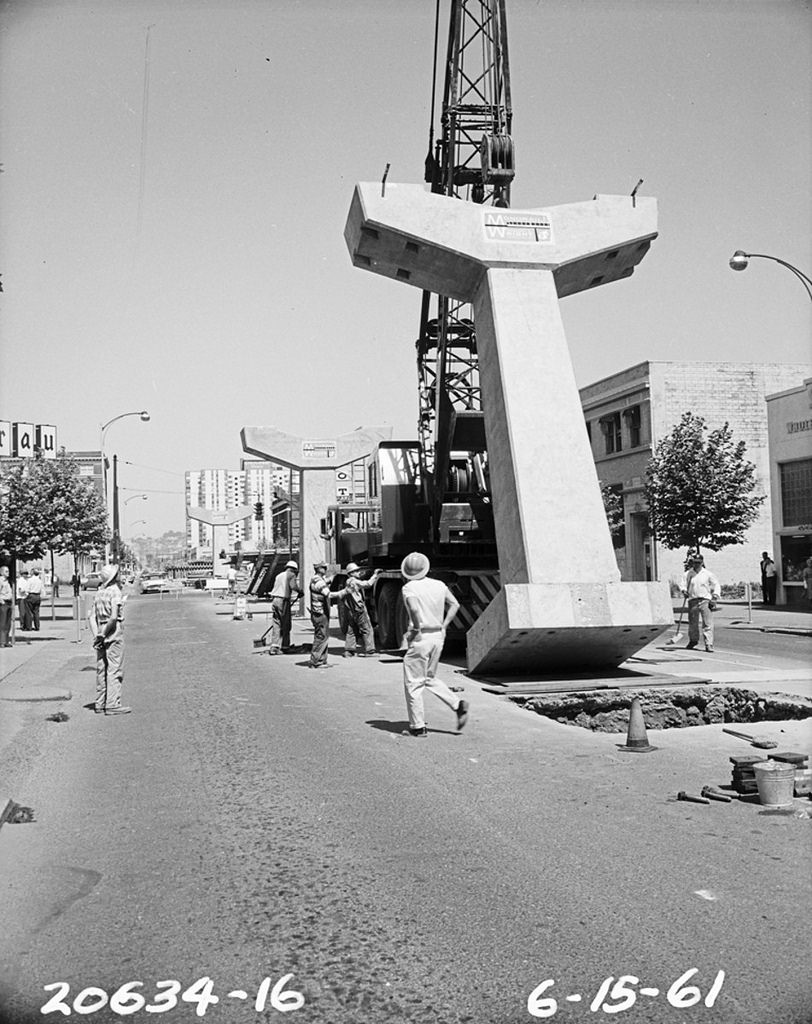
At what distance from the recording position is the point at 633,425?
48.5m

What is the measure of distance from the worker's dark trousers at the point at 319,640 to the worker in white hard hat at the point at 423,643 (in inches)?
257

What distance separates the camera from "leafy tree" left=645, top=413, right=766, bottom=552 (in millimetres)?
32156

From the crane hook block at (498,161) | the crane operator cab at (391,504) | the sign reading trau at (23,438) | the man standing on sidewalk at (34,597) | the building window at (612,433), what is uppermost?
the crane hook block at (498,161)

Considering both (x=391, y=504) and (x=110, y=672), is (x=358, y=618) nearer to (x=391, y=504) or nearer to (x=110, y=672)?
(x=391, y=504)

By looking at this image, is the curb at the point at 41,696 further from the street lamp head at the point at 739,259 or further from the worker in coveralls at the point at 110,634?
the street lamp head at the point at 739,259

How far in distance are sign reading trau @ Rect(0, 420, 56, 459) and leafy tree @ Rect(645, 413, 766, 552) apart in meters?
18.1

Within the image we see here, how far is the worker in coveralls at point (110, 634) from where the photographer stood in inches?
477

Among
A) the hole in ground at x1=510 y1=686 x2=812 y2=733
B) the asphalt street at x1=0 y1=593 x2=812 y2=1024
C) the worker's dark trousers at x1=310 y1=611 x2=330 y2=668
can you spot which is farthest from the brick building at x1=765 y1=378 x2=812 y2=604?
the asphalt street at x1=0 y1=593 x2=812 y2=1024

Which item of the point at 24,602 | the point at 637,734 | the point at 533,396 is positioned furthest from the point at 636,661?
the point at 24,602

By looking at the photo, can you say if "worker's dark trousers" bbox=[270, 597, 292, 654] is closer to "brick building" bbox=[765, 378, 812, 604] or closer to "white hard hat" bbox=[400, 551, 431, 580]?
"white hard hat" bbox=[400, 551, 431, 580]

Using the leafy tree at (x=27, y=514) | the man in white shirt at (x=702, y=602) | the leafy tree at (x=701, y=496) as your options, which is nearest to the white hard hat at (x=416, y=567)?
the man in white shirt at (x=702, y=602)

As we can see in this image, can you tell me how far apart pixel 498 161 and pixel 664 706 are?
12.6m

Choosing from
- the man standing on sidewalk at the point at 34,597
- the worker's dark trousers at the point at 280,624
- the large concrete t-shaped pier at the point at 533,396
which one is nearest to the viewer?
the large concrete t-shaped pier at the point at 533,396

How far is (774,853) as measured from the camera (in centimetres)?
596
